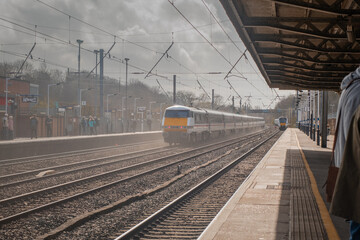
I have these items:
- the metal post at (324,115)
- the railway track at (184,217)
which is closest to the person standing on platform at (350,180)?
the railway track at (184,217)

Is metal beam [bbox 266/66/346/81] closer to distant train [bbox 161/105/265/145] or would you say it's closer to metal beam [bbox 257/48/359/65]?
metal beam [bbox 257/48/359/65]

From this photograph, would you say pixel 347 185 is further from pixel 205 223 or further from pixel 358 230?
pixel 205 223

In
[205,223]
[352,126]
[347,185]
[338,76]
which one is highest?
[338,76]

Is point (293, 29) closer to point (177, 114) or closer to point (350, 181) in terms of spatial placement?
point (350, 181)

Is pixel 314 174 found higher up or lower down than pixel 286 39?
lower down

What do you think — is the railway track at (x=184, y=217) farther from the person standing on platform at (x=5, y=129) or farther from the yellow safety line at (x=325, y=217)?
the person standing on platform at (x=5, y=129)

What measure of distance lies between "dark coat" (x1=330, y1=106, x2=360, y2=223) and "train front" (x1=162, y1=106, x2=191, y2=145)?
25.3 meters

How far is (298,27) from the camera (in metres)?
9.32

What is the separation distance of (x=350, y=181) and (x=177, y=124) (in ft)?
84.1

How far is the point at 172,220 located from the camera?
7.54 meters

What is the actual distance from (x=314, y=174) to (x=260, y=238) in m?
7.22

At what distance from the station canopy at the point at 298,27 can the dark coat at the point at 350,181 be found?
17.3 ft

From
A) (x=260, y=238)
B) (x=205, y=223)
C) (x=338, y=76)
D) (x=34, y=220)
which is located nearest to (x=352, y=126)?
(x=260, y=238)

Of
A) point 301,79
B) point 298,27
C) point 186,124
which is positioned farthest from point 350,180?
point 186,124
